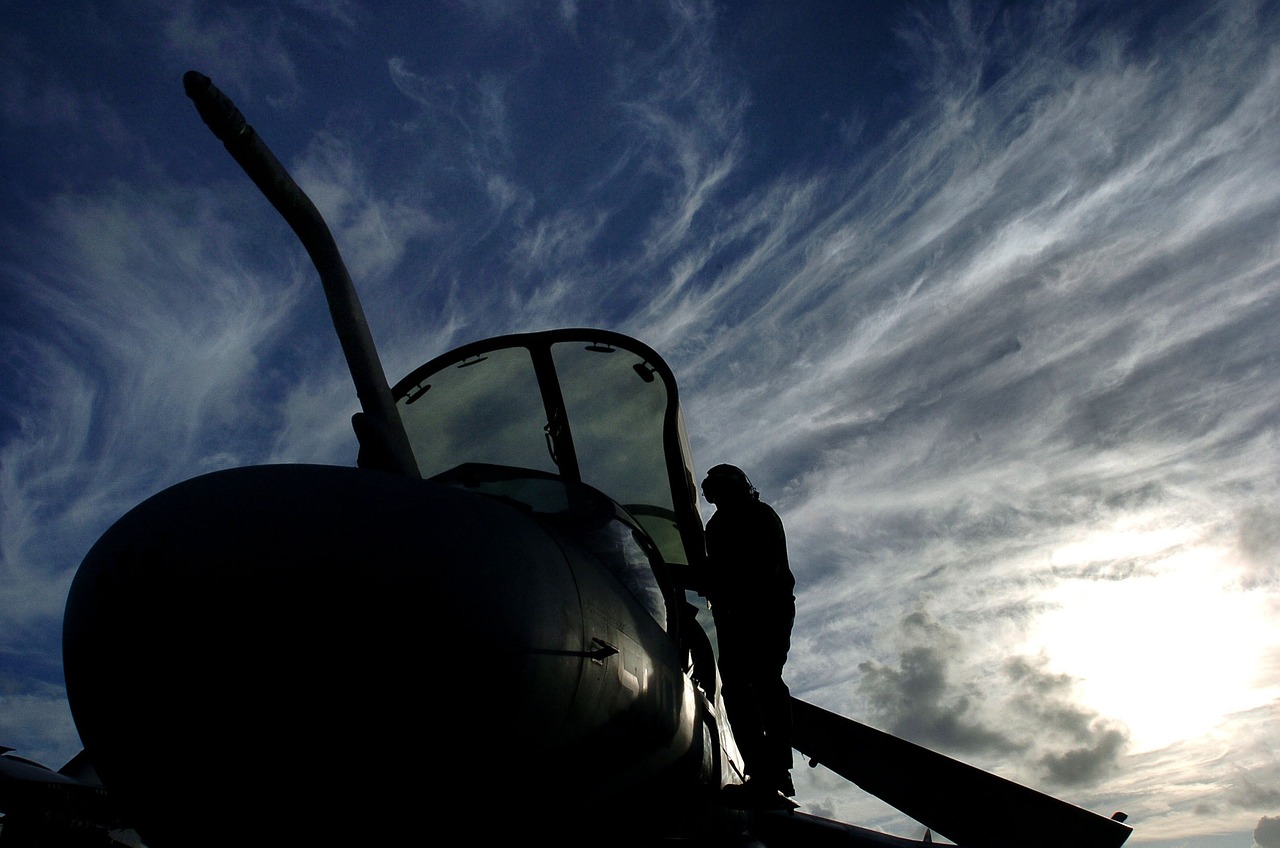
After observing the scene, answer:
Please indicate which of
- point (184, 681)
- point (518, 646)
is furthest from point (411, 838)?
point (184, 681)

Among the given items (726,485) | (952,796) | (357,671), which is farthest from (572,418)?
(357,671)

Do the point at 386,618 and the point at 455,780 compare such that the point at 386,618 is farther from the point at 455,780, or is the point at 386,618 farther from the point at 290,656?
the point at 455,780

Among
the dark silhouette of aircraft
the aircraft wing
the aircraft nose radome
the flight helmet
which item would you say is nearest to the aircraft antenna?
the dark silhouette of aircraft

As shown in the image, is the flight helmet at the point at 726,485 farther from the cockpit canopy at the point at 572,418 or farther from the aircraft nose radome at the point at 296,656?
the aircraft nose radome at the point at 296,656

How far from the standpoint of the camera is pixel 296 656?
5.83 ft

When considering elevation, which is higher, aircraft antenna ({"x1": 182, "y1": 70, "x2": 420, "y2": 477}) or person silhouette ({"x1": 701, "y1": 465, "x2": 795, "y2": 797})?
aircraft antenna ({"x1": 182, "y1": 70, "x2": 420, "y2": 477})

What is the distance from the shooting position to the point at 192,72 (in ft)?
11.0

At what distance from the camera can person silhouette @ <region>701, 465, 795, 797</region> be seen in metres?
4.24

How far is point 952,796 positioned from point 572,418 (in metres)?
3.32

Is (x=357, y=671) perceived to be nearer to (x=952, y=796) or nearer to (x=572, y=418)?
(x=572, y=418)

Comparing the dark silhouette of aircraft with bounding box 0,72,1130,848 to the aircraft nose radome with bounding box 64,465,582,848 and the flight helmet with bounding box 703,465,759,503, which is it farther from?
the flight helmet with bounding box 703,465,759,503

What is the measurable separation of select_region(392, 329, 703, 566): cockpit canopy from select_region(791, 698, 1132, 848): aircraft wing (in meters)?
1.74

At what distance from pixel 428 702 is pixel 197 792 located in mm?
553

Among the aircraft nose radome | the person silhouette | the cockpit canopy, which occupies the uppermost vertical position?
the cockpit canopy
